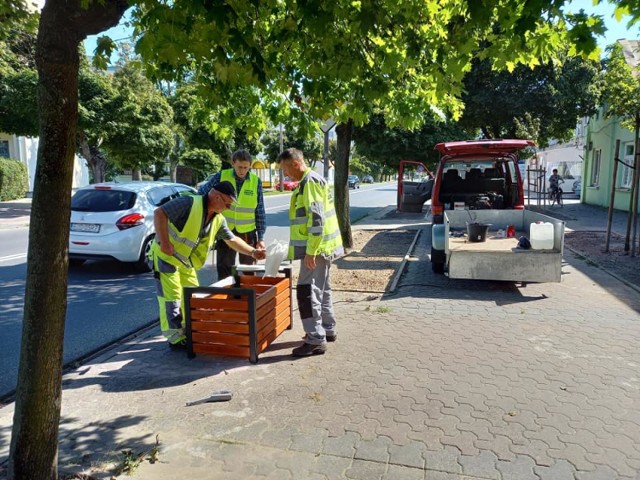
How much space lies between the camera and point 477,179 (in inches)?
390

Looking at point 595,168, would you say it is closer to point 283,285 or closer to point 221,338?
point 283,285

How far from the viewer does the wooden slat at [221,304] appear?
438cm

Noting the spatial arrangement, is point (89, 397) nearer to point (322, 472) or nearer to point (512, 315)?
point (322, 472)

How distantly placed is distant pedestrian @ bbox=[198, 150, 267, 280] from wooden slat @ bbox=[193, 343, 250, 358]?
1.37m

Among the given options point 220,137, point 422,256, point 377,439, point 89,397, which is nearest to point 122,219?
point 220,137

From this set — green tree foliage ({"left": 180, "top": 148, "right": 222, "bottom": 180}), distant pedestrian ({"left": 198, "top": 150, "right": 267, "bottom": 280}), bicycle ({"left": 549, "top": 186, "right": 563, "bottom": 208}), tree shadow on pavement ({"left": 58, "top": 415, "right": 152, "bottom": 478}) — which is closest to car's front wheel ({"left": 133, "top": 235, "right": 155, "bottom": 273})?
distant pedestrian ({"left": 198, "top": 150, "right": 267, "bottom": 280})

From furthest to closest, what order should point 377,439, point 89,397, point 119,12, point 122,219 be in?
point 122,219, point 89,397, point 377,439, point 119,12

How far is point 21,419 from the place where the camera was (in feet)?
8.59

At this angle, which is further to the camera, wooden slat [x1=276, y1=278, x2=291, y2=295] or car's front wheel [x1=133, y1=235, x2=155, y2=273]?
car's front wheel [x1=133, y1=235, x2=155, y2=273]

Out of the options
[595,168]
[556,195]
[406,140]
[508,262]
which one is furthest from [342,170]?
[595,168]

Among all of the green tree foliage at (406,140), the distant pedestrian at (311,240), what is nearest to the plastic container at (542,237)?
the distant pedestrian at (311,240)

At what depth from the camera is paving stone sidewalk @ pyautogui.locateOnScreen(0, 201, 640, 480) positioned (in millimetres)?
2988

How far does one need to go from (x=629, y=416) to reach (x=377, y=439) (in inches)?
71.4

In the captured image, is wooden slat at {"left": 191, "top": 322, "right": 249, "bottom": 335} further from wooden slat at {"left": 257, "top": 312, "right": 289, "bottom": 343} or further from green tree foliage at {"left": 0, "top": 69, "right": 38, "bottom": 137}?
green tree foliage at {"left": 0, "top": 69, "right": 38, "bottom": 137}
